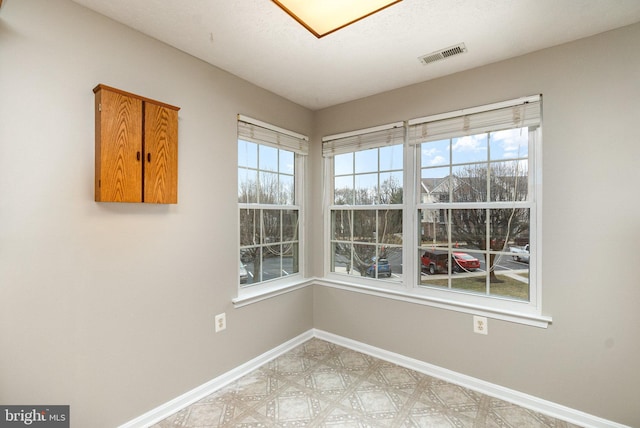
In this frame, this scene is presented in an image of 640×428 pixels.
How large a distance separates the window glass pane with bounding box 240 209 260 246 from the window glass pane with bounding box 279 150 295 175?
0.56 m

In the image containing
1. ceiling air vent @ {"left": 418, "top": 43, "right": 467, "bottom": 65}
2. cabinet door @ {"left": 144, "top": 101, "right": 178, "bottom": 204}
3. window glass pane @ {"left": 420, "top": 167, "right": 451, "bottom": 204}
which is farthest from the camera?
window glass pane @ {"left": 420, "top": 167, "right": 451, "bottom": 204}

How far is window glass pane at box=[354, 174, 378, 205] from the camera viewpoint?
292 centimetres

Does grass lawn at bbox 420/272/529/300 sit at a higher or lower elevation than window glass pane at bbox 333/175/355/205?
lower

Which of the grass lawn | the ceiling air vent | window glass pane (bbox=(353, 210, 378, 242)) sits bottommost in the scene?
the grass lawn

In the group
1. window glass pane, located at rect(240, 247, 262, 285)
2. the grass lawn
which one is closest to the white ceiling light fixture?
window glass pane, located at rect(240, 247, 262, 285)

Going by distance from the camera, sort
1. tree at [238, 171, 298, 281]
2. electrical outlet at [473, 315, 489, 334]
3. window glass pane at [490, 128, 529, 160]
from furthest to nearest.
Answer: tree at [238, 171, 298, 281]
electrical outlet at [473, 315, 489, 334]
window glass pane at [490, 128, 529, 160]

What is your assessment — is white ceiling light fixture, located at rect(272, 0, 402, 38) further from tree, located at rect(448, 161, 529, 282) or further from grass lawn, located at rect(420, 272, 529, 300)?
grass lawn, located at rect(420, 272, 529, 300)

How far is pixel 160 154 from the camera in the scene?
1860mm

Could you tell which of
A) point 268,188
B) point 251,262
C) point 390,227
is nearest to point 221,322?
point 251,262

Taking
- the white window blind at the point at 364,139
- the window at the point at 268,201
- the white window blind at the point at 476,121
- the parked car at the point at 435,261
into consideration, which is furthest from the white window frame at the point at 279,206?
the parked car at the point at 435,261

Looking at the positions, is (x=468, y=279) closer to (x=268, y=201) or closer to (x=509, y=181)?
(x=509, y=181)

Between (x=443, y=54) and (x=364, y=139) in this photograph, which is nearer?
(x=443, y=54)

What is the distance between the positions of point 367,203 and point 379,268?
657 mm

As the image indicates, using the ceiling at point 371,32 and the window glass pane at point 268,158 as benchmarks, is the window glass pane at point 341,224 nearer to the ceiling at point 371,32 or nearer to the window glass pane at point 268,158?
A: the window glass pane at point 268,158
